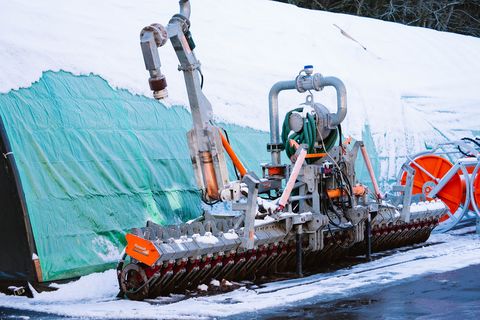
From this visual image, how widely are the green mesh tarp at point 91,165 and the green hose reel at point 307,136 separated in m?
1.32

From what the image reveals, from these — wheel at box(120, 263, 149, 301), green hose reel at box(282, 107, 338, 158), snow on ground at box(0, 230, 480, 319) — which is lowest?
snow on ground at box(0, 230, 480, 319)

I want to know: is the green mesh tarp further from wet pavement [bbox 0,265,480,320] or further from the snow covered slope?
wet pavement [bbox 0,265,480,320]

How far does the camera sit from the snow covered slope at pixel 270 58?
38.9ft

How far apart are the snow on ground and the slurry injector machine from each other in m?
0.38

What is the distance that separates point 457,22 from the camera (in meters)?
32.7

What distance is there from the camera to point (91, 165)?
10.9 m

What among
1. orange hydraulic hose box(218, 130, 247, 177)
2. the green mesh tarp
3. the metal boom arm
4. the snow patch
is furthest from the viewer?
orange hydraulic hose box(218, 130, 247, 177)

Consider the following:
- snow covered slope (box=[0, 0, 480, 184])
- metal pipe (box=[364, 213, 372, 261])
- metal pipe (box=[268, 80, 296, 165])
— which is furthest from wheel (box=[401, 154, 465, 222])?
metal pipe (box=[268, 80, 296, 165])

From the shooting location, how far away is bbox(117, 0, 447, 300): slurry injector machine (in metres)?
9.59

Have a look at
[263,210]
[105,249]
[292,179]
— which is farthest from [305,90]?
[105,249]

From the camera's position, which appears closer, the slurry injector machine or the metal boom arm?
the slurry injector machine

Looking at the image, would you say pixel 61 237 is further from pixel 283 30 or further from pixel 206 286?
pixel 283 30

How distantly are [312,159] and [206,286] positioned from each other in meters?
2.59

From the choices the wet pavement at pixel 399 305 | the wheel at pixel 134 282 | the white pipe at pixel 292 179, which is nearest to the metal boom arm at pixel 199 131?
the white pipe at pixel 292 179
